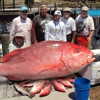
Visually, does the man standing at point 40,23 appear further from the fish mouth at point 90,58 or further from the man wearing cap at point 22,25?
the fish mouth at point 90,58

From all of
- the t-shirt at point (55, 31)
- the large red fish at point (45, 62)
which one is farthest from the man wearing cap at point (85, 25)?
the large red fish at point (45, 62)

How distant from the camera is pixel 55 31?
489 centimetres

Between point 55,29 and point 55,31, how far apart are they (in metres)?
0.06

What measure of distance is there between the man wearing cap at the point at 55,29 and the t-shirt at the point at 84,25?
0.81m

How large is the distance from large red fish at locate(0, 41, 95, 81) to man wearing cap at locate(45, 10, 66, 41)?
2.08 ft

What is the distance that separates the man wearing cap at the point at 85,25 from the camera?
Result: 5473 mm

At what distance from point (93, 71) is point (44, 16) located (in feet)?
6.79

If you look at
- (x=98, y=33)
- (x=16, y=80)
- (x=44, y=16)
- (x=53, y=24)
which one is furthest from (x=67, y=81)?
(x=98, y=33)

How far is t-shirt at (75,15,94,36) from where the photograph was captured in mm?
5484

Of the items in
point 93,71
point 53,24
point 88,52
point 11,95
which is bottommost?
point 11,95

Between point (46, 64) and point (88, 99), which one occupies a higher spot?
point (46, 64)

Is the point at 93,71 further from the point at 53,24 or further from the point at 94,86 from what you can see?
the point at 53,24

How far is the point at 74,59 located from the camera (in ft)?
13.8

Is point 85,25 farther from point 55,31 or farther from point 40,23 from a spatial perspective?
point 40,23
